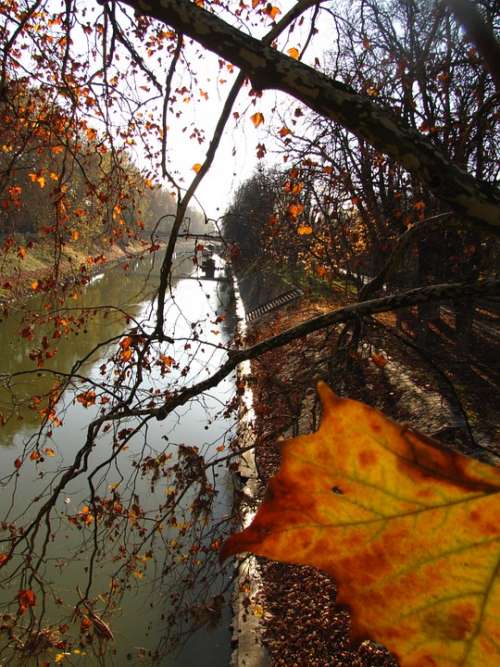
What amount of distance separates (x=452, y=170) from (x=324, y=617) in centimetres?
552

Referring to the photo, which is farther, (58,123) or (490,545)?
(58,123)

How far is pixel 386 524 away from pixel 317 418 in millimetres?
8894

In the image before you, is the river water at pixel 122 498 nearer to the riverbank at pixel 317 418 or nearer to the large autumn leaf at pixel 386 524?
the riverbank at pixel 317 418

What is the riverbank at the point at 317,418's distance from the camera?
408 cm

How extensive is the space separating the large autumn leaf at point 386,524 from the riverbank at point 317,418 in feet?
5.36

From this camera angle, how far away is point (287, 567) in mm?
6625

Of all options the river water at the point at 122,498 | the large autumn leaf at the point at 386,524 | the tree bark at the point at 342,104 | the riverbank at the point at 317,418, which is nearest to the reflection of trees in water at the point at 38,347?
the river water at the point at 122,498

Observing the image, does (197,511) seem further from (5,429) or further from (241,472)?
(5,429)

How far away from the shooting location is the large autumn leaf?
0.46m

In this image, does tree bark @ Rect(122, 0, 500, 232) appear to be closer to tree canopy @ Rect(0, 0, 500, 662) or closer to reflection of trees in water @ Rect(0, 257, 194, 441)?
tree canopy @ Rect(0, 0, 500, 662)

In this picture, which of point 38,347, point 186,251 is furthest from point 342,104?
point 38,347

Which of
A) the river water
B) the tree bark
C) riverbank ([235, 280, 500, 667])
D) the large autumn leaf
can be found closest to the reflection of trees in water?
the river water

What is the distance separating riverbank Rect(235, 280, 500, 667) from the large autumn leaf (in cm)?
163

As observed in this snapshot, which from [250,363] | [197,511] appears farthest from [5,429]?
[197,511]
